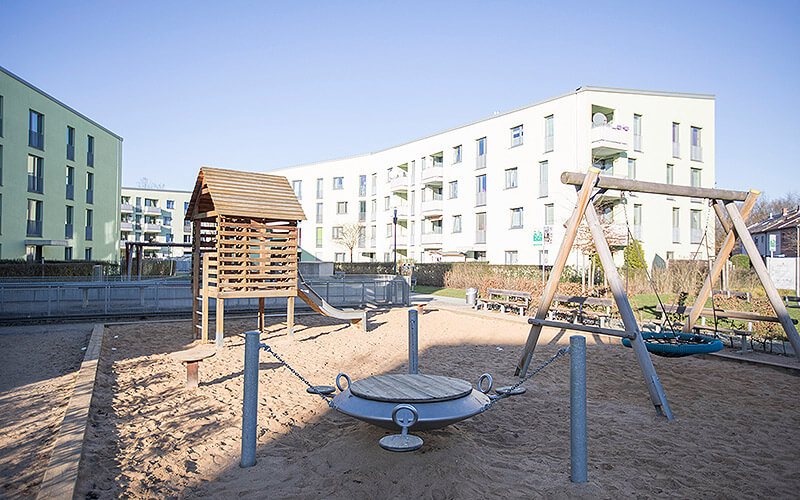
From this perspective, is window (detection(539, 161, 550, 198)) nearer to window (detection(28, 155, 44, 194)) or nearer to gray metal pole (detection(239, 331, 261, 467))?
gray metal pole (detection(239, 331, 261, 467))

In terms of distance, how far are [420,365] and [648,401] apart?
150 inches

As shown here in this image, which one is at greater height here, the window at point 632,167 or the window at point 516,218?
the window at point 632,167

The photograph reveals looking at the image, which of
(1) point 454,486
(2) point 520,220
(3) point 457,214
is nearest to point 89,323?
(1) point 454,486

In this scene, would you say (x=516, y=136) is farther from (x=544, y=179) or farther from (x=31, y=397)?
(x=31, y=397)

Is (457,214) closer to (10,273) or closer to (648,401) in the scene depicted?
(10,273)

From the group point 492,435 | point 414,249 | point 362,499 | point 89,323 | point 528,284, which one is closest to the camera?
point 362,499

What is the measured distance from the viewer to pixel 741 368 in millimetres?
8688

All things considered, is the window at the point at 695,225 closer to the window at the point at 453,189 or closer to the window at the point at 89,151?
the window at the point at 453,189

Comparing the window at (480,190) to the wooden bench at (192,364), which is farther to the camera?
the window at (480,190)

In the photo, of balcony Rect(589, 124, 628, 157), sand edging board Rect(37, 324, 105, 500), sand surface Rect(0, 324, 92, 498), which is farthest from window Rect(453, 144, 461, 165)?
sand edging board Rect(37, 324, 105, 500)

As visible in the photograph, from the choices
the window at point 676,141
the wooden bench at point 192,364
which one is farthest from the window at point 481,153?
the wooden bench at point 192,364

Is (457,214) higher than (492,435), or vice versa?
(457,214)

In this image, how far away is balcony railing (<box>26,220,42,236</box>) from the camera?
29.4 m

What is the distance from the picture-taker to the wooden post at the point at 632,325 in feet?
20.1
